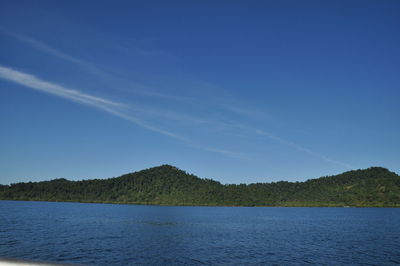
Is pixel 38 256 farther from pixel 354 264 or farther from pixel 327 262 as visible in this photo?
pixel 354 264

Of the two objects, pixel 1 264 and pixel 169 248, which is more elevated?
pixel 1 264

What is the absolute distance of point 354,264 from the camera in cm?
4506

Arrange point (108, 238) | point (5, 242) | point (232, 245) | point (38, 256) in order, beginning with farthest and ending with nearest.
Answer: point (108, 238), point (232, 245), point (5, 242), point (38, 256)

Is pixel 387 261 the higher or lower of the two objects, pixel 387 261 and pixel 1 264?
the lower

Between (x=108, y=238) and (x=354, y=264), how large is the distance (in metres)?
44.7

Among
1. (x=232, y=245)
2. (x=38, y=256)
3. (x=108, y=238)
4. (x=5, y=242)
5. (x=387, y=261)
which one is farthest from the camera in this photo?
(x=108, y=238)

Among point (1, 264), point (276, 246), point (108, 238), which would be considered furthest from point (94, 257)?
point (1, 264)

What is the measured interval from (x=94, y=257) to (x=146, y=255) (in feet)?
25.5

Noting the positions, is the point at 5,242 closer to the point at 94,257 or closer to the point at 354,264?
the point at 94,257

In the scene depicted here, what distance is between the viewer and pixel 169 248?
5584cm

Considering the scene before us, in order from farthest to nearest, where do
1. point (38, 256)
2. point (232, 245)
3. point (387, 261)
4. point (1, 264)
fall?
point (232, 245)
point (387, 261)
point (38, 256)
point (1, 264)

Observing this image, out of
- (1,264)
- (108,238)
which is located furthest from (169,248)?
(1,264)

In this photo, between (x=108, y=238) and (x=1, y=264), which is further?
(x=108, y=238)

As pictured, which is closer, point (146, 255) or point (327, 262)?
point (327, 262)
